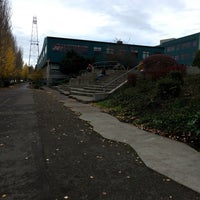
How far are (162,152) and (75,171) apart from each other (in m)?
2.43

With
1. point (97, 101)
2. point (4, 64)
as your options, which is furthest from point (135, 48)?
point (97, 101)

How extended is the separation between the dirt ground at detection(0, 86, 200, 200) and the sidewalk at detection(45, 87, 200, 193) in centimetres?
22

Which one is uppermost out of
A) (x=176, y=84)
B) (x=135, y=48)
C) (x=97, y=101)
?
(x=135, y=48)

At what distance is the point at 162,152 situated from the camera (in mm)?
6746

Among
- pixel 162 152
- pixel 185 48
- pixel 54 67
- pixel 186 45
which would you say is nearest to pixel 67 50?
pixel 54 67

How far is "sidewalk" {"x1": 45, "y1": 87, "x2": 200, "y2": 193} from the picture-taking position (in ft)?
17.0

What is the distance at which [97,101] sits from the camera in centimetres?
1877

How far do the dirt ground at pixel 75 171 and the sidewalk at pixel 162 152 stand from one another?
22 cm

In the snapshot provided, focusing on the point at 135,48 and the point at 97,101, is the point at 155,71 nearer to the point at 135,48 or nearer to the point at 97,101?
the point at 97,101

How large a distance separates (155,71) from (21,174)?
13991 mm

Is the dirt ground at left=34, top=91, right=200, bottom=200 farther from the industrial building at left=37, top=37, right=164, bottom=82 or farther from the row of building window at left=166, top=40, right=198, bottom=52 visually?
the row of building window at left=166, top=40, right=198, bottom=52

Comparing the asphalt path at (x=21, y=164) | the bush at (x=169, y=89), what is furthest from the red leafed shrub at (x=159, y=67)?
the asphalt path at (x=21, y=164)

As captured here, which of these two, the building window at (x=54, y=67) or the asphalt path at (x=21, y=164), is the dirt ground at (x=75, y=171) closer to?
the asphalt path at (x=21, y=164)

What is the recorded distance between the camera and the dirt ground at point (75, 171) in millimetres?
4285
